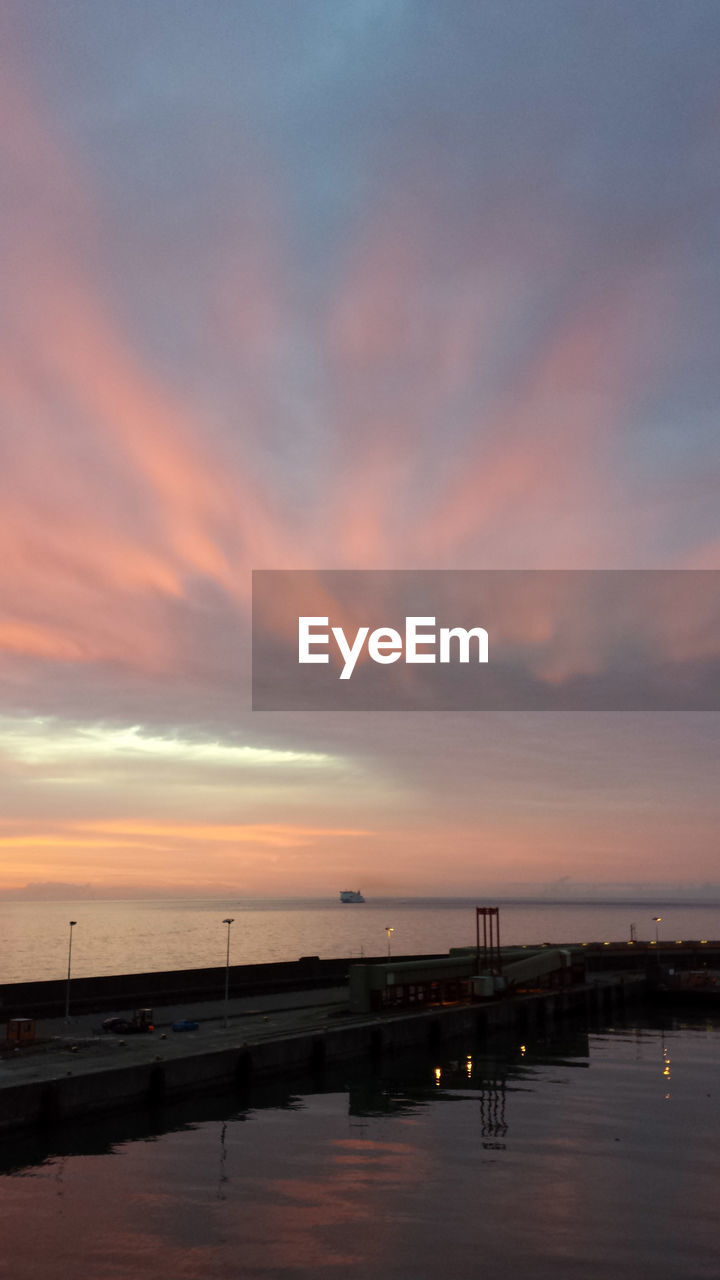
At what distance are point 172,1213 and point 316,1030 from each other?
25.5m

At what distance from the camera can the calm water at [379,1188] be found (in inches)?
1024

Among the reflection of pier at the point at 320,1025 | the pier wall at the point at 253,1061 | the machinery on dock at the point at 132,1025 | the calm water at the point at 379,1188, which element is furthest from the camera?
the machinery on dock at the point at 132,1025

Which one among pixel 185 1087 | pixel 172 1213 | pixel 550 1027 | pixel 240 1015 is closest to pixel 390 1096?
pixel 185 1087

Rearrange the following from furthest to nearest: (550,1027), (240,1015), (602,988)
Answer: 1. (602,988)
2. (550,1027)
3. (240,1015)

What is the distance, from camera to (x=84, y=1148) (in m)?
35.6

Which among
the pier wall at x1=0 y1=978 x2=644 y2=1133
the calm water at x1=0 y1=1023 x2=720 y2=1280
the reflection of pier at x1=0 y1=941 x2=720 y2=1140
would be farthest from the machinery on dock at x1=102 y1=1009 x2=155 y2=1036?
the calm water at x1=0 y1=1023 x2=720 y2=1280

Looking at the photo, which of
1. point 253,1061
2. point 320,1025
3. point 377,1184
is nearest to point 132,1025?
point 253,1061

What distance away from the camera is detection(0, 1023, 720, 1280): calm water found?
26016 mm

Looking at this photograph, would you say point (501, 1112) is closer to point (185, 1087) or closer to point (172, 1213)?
point (185, 1087)

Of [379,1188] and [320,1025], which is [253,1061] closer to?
[320,1025]

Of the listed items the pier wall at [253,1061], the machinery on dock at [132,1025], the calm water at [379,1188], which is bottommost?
the calm water at [379,1188]

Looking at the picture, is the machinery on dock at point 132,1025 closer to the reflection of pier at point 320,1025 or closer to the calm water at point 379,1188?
the reflection of pier at point 320,1025

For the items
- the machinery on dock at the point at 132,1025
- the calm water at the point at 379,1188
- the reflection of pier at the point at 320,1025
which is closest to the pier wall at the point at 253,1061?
the reflection of pier at the point at 320,1025

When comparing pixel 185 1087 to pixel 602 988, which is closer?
pixel 185 1087
